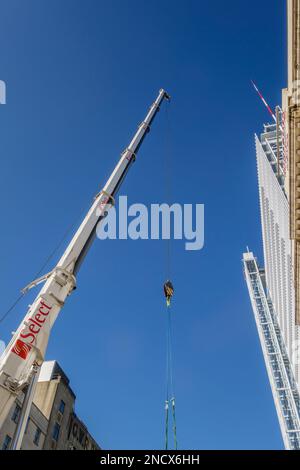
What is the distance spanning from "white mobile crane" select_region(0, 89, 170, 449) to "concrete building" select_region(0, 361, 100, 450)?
1445 inches

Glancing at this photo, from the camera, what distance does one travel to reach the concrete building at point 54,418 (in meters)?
53.0

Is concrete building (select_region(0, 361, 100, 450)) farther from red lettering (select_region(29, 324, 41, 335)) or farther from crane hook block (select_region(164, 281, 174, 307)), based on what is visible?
red lettering (select_region(29, 324, 41, 335))

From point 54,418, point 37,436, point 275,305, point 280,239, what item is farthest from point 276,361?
point 37,436

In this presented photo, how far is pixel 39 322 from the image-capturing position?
15617 millimetres

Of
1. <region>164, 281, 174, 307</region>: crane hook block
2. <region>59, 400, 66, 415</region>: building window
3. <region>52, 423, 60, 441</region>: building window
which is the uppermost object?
<region>59, 400, 66, 415</region>: building window

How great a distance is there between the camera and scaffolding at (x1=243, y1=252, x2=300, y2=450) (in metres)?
146

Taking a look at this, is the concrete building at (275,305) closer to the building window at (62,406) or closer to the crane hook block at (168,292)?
the building window at (62,406)

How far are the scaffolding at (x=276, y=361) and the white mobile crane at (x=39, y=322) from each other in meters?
146

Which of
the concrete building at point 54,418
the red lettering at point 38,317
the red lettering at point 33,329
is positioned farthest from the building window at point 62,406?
the red lettering at point 33,329

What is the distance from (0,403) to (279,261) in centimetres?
11548

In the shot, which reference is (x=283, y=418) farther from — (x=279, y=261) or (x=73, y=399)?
(x=73, y=399)

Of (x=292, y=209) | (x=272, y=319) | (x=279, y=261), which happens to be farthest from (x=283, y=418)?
(x=292, y=209)

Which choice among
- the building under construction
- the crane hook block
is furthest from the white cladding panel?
the crane hook block

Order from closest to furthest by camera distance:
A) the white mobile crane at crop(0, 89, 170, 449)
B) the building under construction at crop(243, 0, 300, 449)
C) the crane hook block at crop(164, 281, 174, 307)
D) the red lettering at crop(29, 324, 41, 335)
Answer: the white mobile crane at crop(0, 89, 170, 449) → the red lettering at crop(29, 324, 41, 335) → the crane hook block at crop(164, 281, 174, 307) → the building under construction at crop(243, 0, 300, 449)
